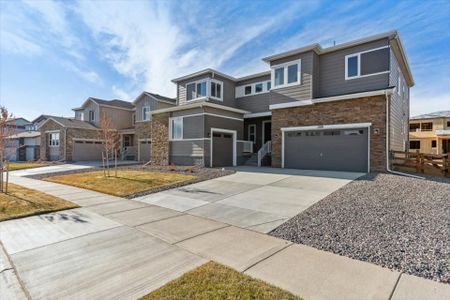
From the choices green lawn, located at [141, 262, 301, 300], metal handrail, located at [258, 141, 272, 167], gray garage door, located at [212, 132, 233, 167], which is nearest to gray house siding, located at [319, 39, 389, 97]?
metal handrail, located at [258, 141, 272, 167]

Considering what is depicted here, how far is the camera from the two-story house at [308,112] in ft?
41.2

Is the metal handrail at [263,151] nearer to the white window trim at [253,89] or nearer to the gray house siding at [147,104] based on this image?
the white window trim at [253,89]

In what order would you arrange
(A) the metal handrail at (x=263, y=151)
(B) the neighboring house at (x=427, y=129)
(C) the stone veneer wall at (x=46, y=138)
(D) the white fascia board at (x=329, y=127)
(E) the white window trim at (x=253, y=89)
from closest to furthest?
1. (D) the white fascia board at (x=329, y=127)
2. (A) the metal handrail at (x=263, y=151)
3. (E) the white window trim at (x=253, y=89)
4. (C) the stone veneer wall at (x=46, y=138)
5. (B) the neighboring house at (x=427, y=129)

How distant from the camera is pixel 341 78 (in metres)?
14.1

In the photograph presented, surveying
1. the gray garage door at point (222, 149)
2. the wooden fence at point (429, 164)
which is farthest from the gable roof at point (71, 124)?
the wooden fence at point (429, 164)

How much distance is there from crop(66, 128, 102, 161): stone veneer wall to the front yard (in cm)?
1992

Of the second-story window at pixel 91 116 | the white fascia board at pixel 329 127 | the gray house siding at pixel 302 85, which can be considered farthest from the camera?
the second-story window at pixel 91 116

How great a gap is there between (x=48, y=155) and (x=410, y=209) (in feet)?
111

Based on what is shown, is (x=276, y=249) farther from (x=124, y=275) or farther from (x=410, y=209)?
(x=410, y=209)

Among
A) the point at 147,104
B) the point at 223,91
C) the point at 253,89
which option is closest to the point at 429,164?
A: the point at 253,89

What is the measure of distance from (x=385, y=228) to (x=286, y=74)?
1255 centimetres

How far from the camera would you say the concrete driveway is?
5824 millimetres

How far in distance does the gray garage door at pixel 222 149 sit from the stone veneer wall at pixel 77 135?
53.5ft

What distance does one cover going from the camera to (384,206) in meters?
6.21
